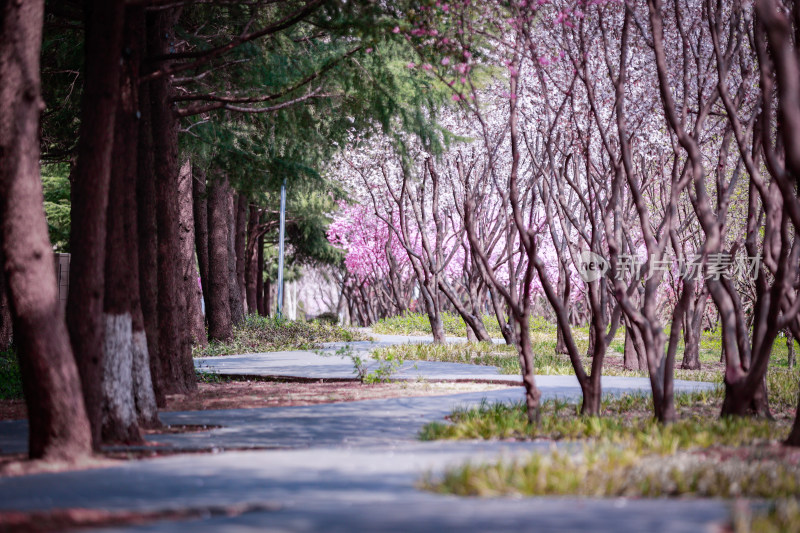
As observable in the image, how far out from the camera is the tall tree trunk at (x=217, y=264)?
23578 mm

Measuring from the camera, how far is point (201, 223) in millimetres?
24562

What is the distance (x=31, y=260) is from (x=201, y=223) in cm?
1794

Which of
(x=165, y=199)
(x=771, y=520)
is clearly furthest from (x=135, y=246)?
(x=771, y=520)

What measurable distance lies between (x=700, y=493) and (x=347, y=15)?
7.65 meters

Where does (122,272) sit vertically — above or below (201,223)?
below

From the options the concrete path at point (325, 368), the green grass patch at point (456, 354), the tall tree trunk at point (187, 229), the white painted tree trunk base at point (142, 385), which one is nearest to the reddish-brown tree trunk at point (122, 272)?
the white painted tree trunk base at point (142, 385)

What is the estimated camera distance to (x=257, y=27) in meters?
14.7

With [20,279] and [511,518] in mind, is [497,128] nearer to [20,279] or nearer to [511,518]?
[20,279]

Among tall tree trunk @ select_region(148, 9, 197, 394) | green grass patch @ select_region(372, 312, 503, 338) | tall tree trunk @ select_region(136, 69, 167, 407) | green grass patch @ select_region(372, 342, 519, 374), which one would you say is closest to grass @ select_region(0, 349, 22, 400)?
tall tree trunk @ select_region(148, 9, 197, 394)

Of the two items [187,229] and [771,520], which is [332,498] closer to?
[771,520]

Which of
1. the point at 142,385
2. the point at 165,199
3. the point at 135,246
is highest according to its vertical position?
the point at 165,199

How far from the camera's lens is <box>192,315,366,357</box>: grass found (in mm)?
22780

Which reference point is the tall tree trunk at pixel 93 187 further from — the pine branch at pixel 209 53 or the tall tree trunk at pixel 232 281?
the tall tree trunk at pixel 232 281

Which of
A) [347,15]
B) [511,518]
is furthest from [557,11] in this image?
[511,518]
